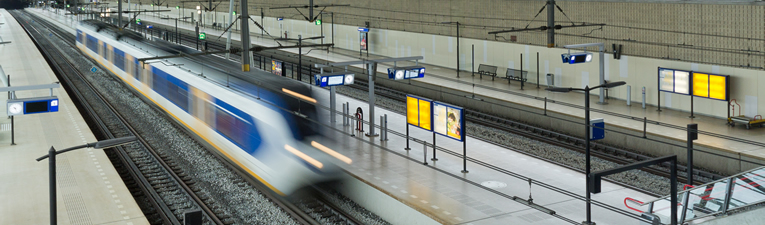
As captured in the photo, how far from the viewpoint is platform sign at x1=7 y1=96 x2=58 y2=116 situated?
20.5 metres

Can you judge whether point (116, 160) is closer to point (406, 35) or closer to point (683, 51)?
point (683, 51)

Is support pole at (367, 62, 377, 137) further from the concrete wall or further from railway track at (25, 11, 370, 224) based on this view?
the concrete wall

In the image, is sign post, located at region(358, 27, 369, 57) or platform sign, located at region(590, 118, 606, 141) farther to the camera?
sign post, located at region(358, 27, 369, 57)

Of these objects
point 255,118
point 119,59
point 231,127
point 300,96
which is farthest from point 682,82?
point 119,59

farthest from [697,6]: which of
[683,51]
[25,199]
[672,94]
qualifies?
[25,199]

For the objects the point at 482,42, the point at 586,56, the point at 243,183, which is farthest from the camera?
the point at 482,42

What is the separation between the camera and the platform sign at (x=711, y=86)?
23.7 m

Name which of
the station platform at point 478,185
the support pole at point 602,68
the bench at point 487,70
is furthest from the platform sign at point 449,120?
the bench at point 487,70

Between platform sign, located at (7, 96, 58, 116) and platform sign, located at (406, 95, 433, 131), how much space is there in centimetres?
1077

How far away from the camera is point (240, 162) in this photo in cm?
1803

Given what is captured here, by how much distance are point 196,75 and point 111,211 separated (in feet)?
21.9

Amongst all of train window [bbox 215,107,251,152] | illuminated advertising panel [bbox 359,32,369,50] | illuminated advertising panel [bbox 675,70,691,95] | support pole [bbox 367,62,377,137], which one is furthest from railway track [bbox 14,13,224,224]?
illuminated advertising panel [bbox 359,32,369,50]

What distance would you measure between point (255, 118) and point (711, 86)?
52.6 feet

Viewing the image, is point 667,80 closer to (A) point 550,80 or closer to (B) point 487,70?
(A) point 550,80
